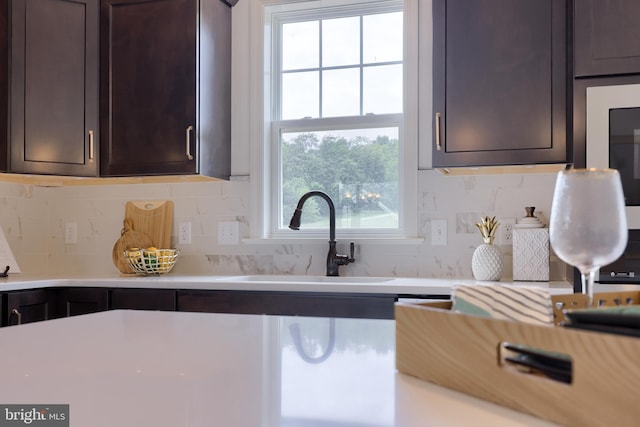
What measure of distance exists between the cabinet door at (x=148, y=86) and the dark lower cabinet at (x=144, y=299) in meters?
0.64

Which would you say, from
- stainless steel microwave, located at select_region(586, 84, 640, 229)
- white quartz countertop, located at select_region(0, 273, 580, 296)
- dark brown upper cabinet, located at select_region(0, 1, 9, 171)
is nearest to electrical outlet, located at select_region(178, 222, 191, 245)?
white quartz countertop, located at select_region(0, 273, 580, 296)

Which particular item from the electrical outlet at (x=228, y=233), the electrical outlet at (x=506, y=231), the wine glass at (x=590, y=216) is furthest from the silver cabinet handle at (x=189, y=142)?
the wine glass at (x=590, y=216)

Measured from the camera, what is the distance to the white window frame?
10.0ft

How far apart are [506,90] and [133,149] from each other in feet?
5.92

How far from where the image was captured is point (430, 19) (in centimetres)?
304

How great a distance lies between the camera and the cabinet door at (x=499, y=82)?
2521 mm

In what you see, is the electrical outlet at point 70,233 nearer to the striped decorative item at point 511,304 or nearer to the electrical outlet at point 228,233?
the electrical outlet at point 228,233

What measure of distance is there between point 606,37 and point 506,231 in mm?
948

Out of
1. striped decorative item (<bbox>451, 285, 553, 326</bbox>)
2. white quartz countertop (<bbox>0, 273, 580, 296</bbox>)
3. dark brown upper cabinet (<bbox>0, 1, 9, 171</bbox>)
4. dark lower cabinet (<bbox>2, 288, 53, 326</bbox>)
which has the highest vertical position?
dark brown upper cabinet (<bbox>0, 1, 9, 171</bbox>)

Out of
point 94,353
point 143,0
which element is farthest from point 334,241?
point 94,353

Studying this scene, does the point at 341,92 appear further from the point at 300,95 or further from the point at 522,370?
the point at 522,370

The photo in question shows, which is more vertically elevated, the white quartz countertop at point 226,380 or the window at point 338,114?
the window at point 338,114

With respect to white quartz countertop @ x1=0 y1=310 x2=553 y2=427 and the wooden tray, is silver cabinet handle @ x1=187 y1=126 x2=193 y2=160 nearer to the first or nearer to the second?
white quartz countertop @ x1=0 y1=310 x2=553 y2=427

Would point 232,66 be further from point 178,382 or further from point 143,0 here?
point 178,382
